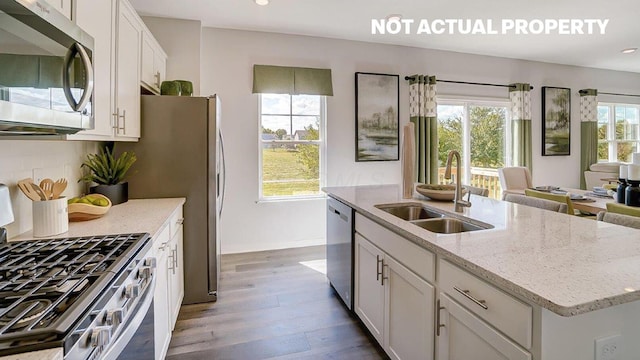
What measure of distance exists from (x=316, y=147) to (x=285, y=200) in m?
0.82

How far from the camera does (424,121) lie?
4539mm

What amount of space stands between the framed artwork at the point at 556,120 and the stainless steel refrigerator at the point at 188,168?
5.36 metres

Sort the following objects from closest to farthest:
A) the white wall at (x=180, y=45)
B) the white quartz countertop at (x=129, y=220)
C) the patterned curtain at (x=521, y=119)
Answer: the white quartz countertop at (x=129, y=220) → the white wall at (x=180, y=45) → the patterned curtain at (x=521, y=119)

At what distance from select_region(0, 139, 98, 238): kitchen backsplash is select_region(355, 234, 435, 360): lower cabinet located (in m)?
1.90

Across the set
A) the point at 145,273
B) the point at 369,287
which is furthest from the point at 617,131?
the point at 145,273

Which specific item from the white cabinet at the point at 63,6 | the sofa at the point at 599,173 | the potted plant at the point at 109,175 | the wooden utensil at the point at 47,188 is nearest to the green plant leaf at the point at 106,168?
the potted plant at the point at 109,175

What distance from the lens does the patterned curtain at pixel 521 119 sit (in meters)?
5.00

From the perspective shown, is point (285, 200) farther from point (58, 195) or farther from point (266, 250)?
point (58, 195)

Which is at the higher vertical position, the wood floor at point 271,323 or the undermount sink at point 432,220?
the undermount sink at point 432,220

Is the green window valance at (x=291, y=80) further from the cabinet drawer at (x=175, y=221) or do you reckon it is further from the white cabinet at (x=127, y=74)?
the cabinet drawer at (x=175, y=221)

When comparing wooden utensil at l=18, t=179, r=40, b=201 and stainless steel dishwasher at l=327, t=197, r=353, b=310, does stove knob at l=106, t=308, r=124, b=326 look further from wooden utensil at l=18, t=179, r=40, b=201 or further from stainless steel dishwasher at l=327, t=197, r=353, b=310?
stainless steel dishwasher at l=327, t=197, r=353, b=310

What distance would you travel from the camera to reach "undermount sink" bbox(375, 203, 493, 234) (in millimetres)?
1749

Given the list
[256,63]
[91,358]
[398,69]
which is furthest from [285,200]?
[91,358]

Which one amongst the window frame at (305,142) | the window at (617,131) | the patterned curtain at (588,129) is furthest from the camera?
the window at (617,131)
